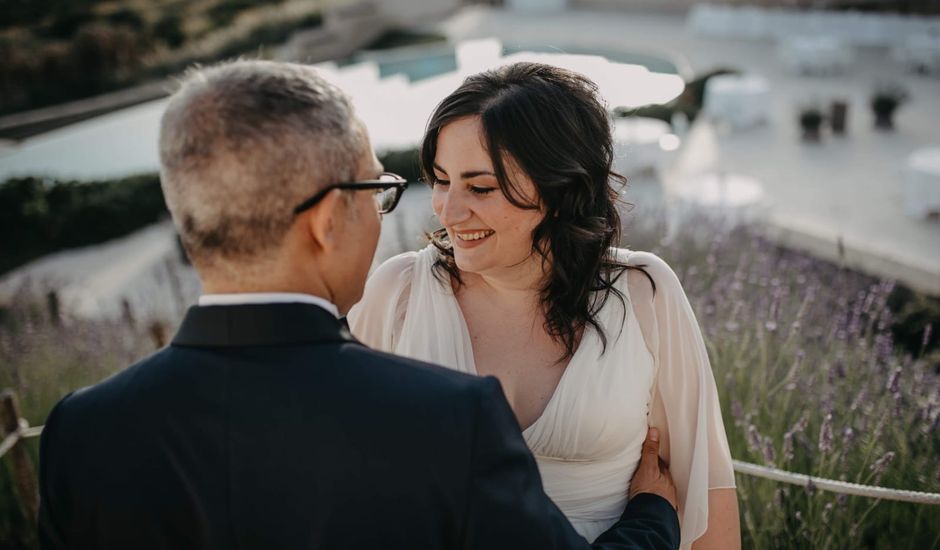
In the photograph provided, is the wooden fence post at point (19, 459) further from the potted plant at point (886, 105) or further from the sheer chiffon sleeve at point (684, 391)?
the potted plant at point (886, 105)

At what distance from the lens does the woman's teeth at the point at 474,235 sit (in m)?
2.47

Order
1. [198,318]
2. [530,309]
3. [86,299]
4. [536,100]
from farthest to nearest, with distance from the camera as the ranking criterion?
[86,299], [530,309], [536,100], [198,318]

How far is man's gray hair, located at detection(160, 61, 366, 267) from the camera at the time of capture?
1415mm

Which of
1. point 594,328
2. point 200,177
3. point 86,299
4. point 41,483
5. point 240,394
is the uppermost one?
point 200,177

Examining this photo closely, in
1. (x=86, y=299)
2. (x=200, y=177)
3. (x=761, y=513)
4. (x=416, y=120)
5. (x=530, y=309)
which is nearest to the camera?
(x=200, y=177)

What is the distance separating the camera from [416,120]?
1280 centimetres

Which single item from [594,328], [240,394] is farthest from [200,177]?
[594,328]

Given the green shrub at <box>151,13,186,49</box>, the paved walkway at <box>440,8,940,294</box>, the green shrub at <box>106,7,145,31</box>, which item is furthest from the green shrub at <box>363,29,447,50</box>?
the green shrub at <box>106,7,145,31</box>

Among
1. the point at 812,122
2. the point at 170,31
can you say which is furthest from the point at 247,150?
the point at 170,31

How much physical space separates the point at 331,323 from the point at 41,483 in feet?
1.96

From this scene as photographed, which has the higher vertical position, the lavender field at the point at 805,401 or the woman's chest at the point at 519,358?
the woman's chest at the point at 519,358

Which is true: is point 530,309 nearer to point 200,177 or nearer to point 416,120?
point 200,177

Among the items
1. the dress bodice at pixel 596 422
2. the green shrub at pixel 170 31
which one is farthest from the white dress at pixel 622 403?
the green shrub at pixel 170 31

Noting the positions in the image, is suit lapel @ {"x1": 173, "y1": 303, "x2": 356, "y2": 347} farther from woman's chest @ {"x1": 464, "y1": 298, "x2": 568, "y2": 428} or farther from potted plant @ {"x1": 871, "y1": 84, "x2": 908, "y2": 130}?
potted plant @ {"x1": 871, "y1": 84, "x2": 908, "y2": 130}
